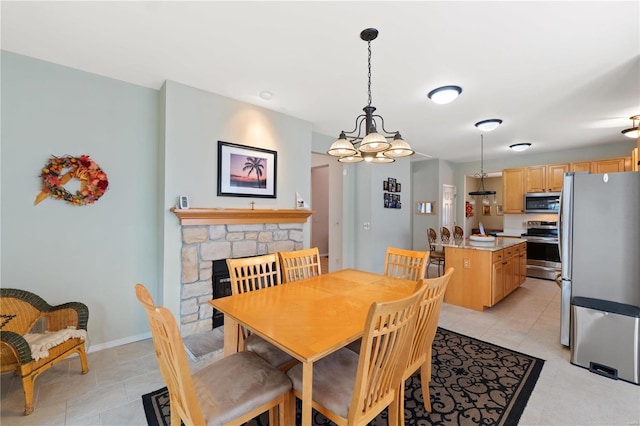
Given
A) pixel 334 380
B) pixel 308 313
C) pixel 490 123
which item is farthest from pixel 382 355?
pixel 490 123

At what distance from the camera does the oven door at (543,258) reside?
5.34 metres

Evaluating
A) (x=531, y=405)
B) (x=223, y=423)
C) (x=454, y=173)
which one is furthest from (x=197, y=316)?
(x=454, y=173)

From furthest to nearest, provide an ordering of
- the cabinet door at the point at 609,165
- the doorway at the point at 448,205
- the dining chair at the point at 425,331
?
the doorway at the point at 448,205, the cabinet door at the point at 609,165, the dining chair at the point at 425,331

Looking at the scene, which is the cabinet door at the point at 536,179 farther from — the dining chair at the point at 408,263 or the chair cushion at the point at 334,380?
the chair cushion at the point at 334,380

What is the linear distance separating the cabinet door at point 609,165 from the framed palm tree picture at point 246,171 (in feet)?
19.5

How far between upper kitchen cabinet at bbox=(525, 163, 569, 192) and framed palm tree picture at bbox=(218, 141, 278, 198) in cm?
562

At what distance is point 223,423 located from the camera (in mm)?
1207

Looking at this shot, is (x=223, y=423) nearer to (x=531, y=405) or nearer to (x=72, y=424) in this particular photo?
(x=72, y=424)

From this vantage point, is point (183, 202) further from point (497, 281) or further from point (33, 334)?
point (497, 281)

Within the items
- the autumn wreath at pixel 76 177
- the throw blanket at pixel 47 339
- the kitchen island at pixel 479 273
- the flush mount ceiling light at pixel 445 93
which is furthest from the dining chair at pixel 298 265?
the kitchen island at pixel 479 273

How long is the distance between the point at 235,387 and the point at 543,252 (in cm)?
635

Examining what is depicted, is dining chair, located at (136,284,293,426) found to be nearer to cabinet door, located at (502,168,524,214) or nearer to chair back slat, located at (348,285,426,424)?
chair back slat, located at (348,285,426,424)

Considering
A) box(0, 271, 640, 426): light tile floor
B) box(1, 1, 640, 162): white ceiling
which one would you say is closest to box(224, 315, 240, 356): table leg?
box(0, 271, 640, 426): light tile floor

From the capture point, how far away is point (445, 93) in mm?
2816
